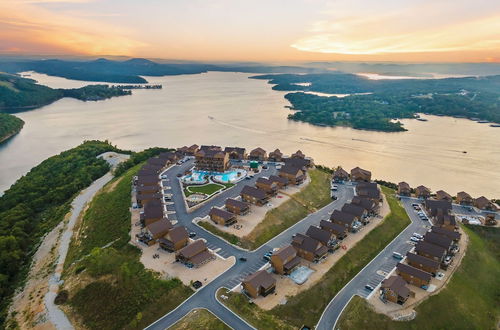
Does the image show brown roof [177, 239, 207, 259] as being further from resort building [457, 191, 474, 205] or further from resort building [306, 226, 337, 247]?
resort building [457, 191, 474, 205]

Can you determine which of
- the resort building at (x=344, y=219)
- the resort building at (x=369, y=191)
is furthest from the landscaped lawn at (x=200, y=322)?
the resort building at (x=369, y=191)

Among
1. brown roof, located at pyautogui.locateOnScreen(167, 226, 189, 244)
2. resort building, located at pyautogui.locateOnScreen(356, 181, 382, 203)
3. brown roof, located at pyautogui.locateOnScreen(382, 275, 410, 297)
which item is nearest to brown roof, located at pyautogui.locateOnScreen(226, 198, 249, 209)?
brown roof, located at pyautogui.locateOnScreen(167, 226, 189, 244)

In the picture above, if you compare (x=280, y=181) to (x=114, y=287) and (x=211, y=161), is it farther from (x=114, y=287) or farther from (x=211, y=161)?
(x=114, y=287)

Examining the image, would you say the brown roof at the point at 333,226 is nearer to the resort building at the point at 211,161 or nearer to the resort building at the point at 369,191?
the resort building at the point at 369,191

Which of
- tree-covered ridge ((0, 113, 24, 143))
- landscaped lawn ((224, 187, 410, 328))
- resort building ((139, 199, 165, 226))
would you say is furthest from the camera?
tree-covered ridge ((0, 113, 24, 143))

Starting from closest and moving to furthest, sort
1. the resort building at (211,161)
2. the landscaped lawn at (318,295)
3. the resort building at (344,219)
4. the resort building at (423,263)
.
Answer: the landscaped lawn at (318,295), the resort building at (423,263), the resort building at (344,219), the resort building at (211,161)

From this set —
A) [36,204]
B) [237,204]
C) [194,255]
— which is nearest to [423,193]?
[237,204]

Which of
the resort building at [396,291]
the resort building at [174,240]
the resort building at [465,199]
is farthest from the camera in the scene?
the resort building at [465,199]
